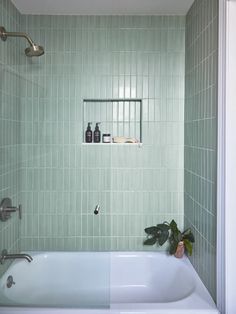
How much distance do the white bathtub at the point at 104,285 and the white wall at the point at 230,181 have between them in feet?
0.53

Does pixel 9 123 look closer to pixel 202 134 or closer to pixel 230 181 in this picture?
pixel 202 134

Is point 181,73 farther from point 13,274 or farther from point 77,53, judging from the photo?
point 13,274

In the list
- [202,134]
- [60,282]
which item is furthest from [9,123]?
[202,134]

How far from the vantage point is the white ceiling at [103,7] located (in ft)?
7.45

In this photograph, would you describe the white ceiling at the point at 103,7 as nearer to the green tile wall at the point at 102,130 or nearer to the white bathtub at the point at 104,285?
the green tile wall at the point at 102,130

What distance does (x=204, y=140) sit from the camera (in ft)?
6.49

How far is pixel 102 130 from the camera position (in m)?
2.52

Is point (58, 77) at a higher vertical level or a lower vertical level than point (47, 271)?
higher

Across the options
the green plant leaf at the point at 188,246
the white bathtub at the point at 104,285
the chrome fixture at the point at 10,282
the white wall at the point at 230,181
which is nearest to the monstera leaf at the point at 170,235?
the green plant leaf at the point at 188,246

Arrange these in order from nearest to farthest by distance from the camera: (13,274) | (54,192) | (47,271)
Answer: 1. (13,274)
2. (47,271)
3. (54,192)

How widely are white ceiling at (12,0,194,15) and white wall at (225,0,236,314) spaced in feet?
2.97

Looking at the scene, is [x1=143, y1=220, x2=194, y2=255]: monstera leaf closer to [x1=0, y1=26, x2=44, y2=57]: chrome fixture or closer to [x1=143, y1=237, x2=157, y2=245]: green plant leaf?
[x1=143, y1=237, x2=157, y2=245]: green plant leaf

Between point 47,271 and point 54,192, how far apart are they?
0.59 metres

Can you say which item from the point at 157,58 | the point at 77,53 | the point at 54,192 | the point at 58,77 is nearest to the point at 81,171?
the point at 54,192
